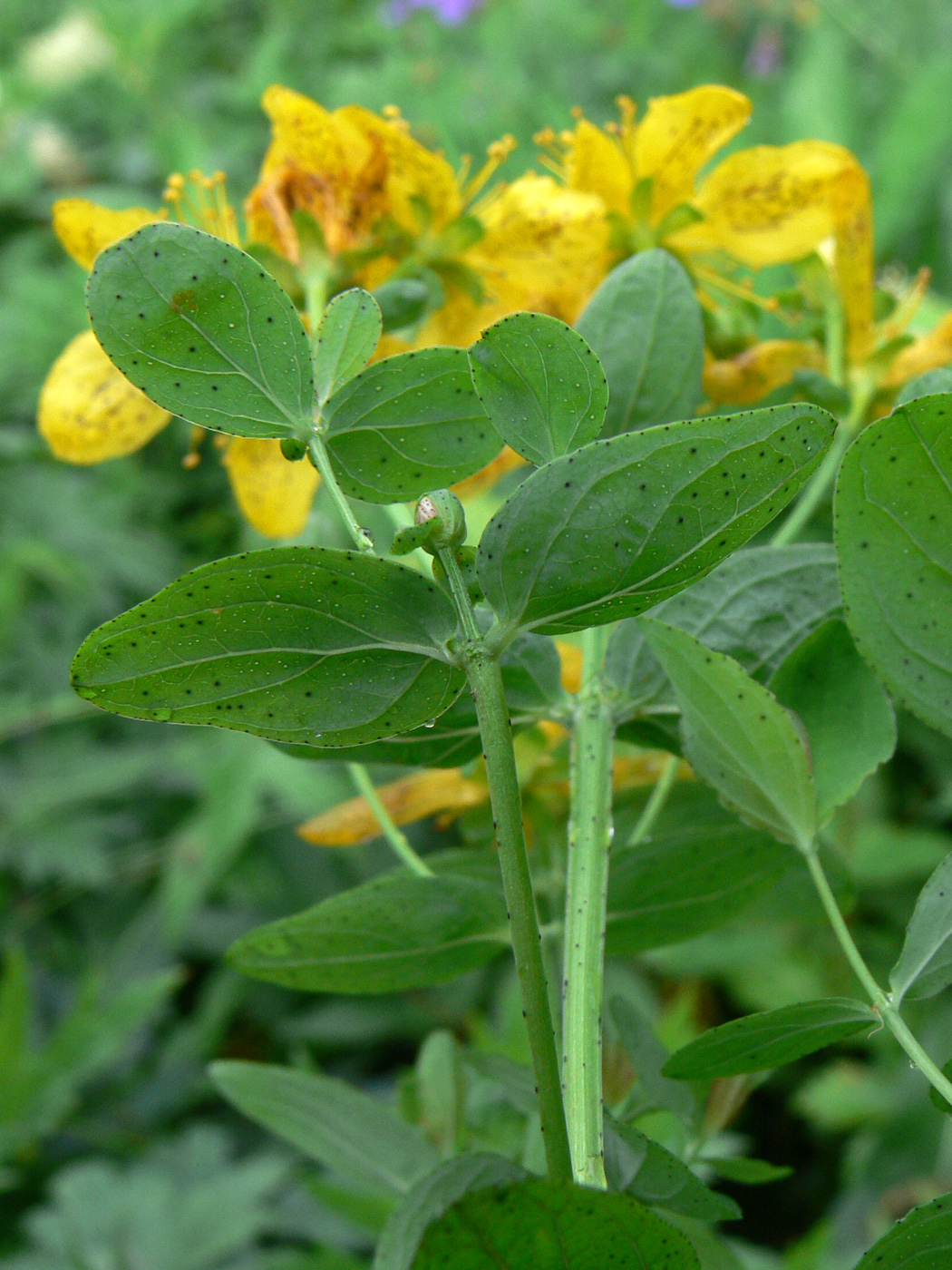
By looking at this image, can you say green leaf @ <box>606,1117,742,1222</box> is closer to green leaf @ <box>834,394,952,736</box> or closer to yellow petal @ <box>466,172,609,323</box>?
green leaf @ <box>834,394,952,736</box>

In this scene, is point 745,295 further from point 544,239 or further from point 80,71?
point 80,71

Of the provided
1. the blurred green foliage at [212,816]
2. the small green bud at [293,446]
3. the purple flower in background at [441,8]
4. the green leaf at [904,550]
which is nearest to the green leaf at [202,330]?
the small green bud at [293,446]

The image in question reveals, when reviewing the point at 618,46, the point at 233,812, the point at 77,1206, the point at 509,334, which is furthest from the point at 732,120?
the point at 618,46

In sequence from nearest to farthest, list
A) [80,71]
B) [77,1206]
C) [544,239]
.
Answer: [544,239] < [77,1206] < [80,71]

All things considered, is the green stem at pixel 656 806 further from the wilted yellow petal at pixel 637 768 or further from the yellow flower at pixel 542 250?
the yellow flower at pixel 542 250

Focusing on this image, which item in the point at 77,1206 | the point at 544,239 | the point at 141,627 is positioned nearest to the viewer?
the point at 141,627

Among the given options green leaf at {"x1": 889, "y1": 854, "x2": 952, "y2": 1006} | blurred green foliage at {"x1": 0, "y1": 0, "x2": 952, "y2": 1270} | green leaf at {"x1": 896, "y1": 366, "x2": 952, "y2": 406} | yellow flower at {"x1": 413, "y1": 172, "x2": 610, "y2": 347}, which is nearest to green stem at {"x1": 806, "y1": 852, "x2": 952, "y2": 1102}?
green leaf at {"x1": 889, "y1": 854, "x2": 952, "y2": 1006}

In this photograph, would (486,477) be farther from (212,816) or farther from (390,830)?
(212,816)
